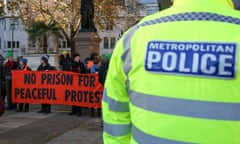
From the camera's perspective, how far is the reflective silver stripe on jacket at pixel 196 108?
1.99m

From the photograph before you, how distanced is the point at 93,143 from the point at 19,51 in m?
66.9

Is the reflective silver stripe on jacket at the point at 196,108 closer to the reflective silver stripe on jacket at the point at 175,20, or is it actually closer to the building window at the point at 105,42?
the reflective silver stripe on jacket at the point at 175,20

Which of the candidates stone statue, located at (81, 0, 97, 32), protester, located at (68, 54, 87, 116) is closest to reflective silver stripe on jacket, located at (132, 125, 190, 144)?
protester, located at (68, 54, 87, 116)

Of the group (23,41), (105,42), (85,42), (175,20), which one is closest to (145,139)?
(175,20)

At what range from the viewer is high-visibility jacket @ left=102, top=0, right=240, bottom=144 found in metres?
2.00

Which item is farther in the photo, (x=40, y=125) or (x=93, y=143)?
(x=40, y=125)

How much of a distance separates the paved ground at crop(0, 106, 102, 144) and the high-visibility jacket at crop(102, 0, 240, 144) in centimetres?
640

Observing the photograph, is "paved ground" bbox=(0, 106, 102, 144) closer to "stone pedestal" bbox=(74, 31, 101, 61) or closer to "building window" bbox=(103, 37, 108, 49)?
"stone pedestal" bbox=(74, 31, 101, 61)

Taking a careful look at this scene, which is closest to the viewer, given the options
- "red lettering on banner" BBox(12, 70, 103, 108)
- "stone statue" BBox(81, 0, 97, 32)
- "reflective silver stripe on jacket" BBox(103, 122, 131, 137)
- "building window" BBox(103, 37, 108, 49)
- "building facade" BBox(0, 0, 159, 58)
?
"reflective silver stripe on jacket" BBox(103, 122, 131, 137)

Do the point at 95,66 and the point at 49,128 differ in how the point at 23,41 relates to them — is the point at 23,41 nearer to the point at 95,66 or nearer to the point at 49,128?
the point at 95,66

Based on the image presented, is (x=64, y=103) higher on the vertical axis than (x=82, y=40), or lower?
lower

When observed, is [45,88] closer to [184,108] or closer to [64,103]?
[64,103]

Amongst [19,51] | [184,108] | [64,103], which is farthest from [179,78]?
[19,51]

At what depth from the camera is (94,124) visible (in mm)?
10695
